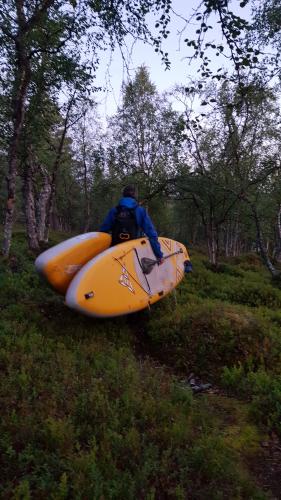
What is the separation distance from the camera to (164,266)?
1011 cm

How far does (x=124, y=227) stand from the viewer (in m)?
9.33

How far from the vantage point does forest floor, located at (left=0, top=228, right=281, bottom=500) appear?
3.90m

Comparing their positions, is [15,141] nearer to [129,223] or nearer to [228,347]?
[129,223]

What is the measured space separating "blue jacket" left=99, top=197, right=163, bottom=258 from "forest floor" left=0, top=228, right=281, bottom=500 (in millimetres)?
1676

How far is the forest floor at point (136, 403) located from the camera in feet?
12.8

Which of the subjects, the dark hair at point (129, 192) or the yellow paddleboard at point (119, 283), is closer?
the yellow paddleboard at point (119, 283)

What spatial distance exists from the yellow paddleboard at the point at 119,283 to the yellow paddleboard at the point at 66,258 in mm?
443

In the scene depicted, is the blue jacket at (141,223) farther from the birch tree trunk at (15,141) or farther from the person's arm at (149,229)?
the birch tree trunk at (15,141)

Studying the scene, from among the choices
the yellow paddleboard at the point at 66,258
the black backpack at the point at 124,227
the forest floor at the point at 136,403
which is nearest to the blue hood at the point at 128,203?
the black backpack at the point at 124,227

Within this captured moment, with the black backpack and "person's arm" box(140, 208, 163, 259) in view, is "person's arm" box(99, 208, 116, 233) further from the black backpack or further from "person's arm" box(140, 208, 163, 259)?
"person's arm" box(140, 208, 163, 259)

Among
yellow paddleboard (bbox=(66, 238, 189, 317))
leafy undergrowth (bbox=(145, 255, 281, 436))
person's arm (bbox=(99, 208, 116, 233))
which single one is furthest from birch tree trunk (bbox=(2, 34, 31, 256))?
leafy undergrowth (bbox=(145, 255, 281, 436))

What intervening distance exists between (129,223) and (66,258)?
5.99 ft

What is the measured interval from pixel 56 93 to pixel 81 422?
45.3ft

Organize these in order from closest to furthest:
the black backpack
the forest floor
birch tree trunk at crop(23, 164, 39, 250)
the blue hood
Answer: the forest floor, the blue hood, the black backpack, birch tree trunk at crop(23, 164, 39, 250)
